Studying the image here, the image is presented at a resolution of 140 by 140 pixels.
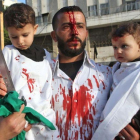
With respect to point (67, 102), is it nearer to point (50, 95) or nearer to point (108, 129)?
point (50, 95)

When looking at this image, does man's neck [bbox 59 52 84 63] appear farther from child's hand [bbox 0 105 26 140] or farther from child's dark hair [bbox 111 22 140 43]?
child's hand [bbox 0 105 26 140]

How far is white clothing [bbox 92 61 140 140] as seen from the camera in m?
1.74

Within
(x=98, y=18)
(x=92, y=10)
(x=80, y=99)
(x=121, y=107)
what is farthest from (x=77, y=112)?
(x=92, y=10)

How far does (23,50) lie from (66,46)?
1.55ft

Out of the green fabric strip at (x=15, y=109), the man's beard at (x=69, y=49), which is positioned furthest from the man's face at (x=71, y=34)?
the green fabric strip at (x=15, y=109)

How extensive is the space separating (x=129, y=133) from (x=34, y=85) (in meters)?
0.94

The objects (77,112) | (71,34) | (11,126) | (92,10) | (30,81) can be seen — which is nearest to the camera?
(11,126)

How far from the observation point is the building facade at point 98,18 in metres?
16.9

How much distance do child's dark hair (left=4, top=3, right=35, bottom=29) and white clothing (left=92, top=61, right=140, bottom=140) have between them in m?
1.05

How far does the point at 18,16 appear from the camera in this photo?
191 cm

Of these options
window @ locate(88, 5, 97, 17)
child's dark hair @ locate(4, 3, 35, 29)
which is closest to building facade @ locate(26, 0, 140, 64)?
window @ locate(88, 5, 97, 17)

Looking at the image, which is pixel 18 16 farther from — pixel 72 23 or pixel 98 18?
pixel 98 18

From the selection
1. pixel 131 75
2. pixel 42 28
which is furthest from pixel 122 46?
pixel 42 28

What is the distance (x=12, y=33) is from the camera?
193 cm
